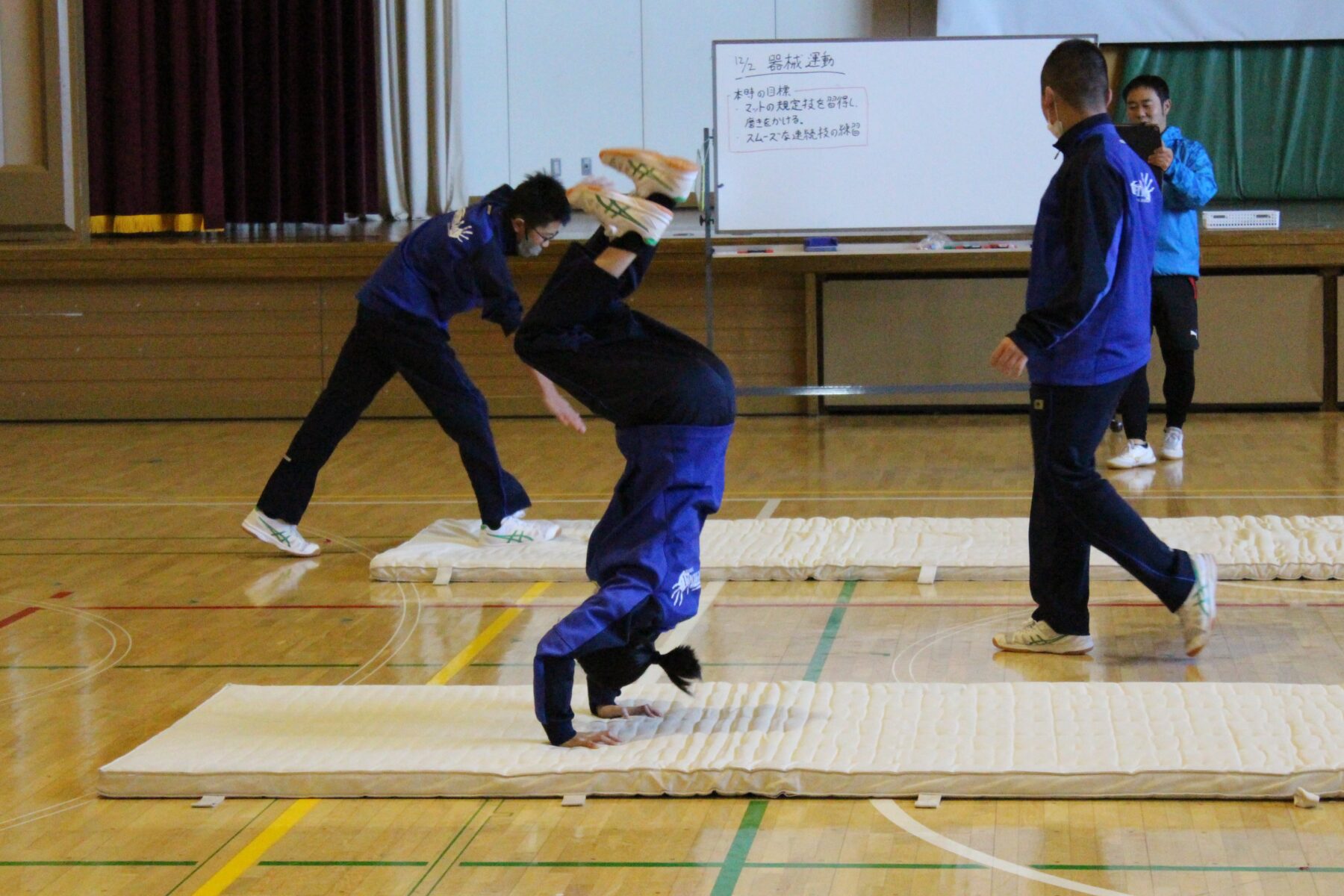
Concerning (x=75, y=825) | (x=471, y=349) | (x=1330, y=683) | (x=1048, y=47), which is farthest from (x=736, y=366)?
(x=75, y=825)

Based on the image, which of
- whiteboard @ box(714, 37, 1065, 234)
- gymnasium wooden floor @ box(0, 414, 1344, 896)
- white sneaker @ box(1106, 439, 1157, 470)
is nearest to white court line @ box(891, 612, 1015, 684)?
gymnasium wooden floor @ box(0, 414, 1344, 896)

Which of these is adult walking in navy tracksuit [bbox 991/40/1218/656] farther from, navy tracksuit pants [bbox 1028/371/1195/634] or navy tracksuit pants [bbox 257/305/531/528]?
navy tracksuit pants [bbox 257/305/531/528]

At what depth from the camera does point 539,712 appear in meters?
2.79

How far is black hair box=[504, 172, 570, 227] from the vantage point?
13.0 ft

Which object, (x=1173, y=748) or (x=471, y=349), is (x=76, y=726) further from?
(x=471, y=349)

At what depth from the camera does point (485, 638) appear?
384 cm

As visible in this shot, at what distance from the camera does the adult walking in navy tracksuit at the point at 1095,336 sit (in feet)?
10.6

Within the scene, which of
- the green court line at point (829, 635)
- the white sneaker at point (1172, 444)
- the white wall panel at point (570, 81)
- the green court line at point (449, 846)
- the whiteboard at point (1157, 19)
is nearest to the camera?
the green court line at point (449, 846)

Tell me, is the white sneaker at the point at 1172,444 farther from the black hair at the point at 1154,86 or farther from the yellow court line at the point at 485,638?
the yellow court line at the point at 485,638

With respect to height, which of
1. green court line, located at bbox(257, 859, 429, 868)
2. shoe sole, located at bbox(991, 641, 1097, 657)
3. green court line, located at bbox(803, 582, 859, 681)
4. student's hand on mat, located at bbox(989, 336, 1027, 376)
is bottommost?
green court line, located at bbox(257, 859, 429, 868)

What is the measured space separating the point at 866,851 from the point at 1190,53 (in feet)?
24.1

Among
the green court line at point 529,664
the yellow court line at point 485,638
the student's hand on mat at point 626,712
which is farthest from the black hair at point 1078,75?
the yellow court line at point 485,638

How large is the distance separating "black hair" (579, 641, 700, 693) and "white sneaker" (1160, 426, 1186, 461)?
386cm

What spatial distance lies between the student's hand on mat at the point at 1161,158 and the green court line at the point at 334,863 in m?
4.24
